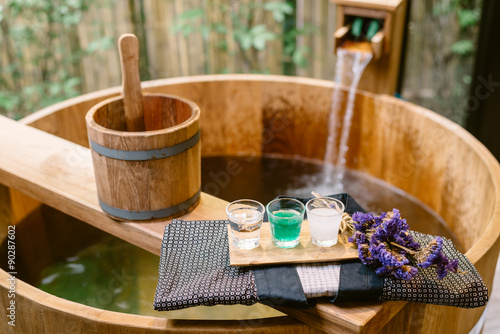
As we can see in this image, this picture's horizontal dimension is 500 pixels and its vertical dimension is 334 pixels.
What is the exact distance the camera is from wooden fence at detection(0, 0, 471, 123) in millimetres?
4270

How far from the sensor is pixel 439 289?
1.23 metres

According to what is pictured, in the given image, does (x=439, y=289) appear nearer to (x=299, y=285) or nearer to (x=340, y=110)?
(x=299, y=285)

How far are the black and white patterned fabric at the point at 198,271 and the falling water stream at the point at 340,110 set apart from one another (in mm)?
1247

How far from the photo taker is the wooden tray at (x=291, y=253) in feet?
4.17

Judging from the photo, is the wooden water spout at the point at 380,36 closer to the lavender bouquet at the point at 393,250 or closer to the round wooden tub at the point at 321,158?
the round wooden tub at the point at 321,158

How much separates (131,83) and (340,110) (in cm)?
148

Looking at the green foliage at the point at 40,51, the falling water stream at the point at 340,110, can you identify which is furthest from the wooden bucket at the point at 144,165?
the green foliage at the point at 40,51

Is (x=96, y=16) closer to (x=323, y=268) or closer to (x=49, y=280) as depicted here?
(x=49, y=280)

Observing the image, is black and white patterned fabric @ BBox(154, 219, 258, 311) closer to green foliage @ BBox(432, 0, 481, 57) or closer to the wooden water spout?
the wooden water spout

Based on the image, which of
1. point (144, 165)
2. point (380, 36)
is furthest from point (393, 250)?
point (380, 36)

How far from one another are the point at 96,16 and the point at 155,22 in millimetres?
468

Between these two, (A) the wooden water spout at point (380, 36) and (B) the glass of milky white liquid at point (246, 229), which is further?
(A) the wooden water spout at point (380, 36)

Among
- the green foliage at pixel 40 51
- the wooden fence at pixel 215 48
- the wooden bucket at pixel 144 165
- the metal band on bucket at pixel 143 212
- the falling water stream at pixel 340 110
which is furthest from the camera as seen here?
the wooden fence at pixel 215 48

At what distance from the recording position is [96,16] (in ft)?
13.9
